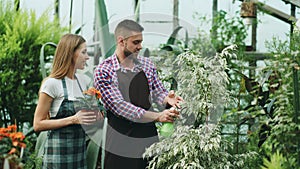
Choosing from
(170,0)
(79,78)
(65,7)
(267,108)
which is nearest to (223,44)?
(170,0)

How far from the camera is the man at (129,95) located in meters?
3.13

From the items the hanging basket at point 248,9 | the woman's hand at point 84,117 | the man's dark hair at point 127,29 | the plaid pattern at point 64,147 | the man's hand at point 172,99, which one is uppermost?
the hanging basket at point 248,9

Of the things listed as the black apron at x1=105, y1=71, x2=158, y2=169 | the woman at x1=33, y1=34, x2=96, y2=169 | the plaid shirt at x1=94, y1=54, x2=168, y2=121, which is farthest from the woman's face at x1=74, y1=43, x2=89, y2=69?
the black apron at x1=105, y1=71, x2=158, y2=169

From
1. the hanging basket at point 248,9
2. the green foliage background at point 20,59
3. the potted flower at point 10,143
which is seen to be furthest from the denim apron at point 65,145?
the hanging basket at point 248,9

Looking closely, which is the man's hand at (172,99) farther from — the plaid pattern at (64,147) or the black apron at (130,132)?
the plaid pattern at (64,147)

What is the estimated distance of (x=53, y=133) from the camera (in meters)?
3.17

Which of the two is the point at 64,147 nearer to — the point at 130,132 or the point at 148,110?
the point at 130,132

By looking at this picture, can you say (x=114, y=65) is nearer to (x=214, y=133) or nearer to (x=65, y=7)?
(x=214, y=133)

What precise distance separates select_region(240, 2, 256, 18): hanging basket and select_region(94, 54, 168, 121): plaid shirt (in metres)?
1.98

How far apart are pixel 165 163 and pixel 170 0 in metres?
2.48

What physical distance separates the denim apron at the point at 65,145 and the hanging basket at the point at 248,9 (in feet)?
7.73

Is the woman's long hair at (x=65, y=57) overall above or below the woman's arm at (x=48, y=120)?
above

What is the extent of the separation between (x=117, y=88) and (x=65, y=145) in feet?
1.44

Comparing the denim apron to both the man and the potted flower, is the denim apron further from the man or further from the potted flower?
the potted flower
